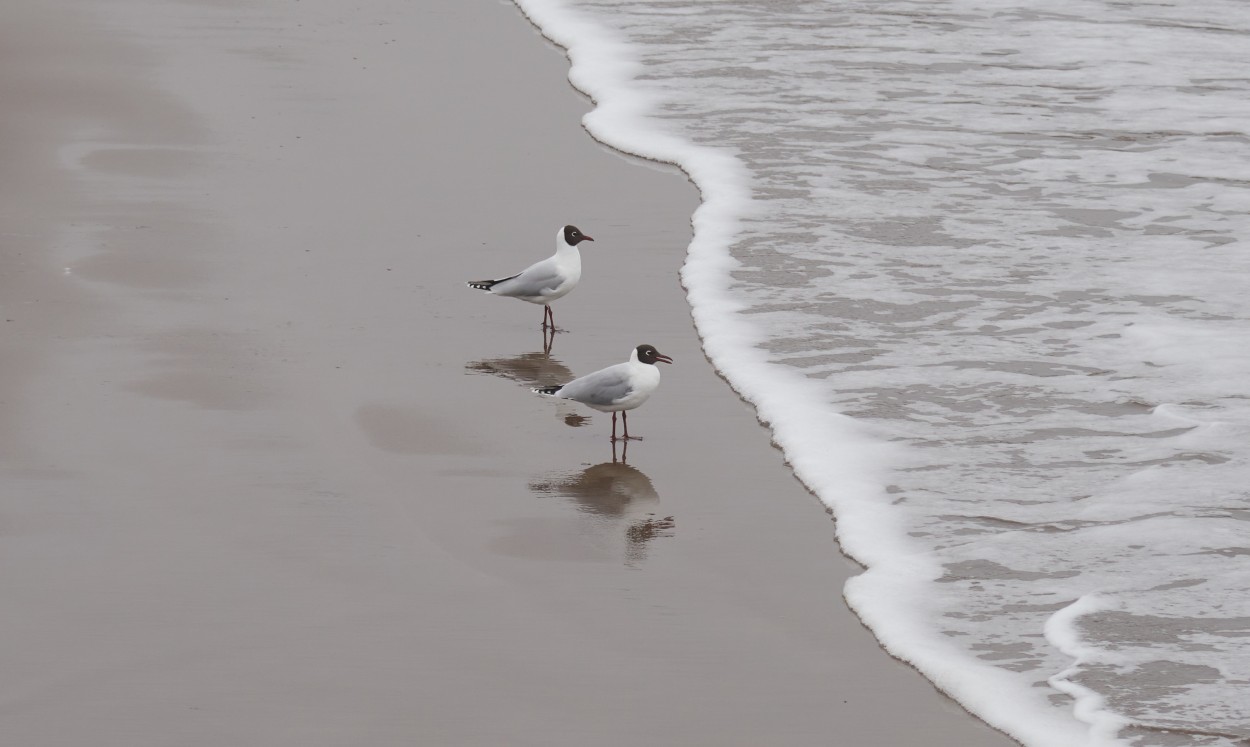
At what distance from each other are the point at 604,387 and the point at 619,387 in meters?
0.07

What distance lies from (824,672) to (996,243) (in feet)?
17.3

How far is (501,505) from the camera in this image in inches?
252

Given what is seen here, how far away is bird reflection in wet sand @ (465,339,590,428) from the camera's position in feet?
25.5

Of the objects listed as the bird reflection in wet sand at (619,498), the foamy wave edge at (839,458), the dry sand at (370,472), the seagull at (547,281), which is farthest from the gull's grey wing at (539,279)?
the bird reflection in wet sand at (619,498)

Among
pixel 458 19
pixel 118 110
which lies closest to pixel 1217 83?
pixel 458 19

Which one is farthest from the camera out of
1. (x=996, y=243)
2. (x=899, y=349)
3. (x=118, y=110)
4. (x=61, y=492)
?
(x=118, y=110)

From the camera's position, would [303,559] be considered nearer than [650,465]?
Yes

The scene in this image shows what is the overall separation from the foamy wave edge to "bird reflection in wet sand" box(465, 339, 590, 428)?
749 millimetres

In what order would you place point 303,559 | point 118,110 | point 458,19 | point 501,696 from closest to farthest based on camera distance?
point 501,696 < point 303,559 < point 118,110 < point 458,19

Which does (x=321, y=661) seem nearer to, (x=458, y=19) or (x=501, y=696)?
(x=501, y=696)

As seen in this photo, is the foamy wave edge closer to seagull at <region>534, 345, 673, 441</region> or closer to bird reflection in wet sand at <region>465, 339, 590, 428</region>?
seagull at <region>534, 345, 673, 441</region>

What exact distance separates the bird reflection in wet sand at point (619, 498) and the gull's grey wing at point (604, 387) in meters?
0.27

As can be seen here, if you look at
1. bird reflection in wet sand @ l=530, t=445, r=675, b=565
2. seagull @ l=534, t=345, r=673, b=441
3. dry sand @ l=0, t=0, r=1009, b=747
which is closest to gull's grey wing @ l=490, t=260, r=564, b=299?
dry sand @ l=0, t=0, r=1009, b=747

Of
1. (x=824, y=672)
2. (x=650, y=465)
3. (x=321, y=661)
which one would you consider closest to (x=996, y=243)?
(x=650, y=465)
